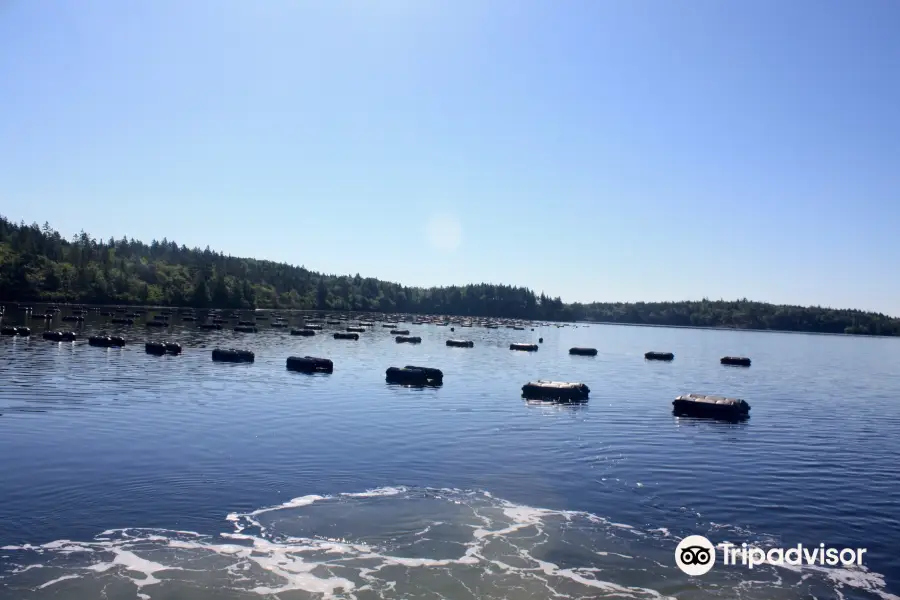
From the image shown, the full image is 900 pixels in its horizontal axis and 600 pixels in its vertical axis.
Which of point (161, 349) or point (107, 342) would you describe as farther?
point (107, 342)

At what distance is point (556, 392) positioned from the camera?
87750 mm

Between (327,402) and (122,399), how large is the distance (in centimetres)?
2304

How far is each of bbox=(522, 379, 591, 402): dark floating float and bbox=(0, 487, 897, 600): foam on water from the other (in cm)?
5205

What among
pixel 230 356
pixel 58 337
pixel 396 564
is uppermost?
pixel 58 337

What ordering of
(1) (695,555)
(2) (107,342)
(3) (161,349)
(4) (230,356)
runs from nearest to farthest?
1. (1) (695,555)
2. (4) (230,356)
3. (3) (161,349)
4. (2) (107,342)

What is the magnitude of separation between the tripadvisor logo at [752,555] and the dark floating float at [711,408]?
150 feet

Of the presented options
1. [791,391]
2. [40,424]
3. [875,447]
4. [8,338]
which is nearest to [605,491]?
[875,447]

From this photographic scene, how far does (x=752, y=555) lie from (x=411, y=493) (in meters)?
19.1

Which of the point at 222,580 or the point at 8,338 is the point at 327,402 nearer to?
the point at 222,580

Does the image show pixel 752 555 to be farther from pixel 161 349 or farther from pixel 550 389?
pixel 161 349

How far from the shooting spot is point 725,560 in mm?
30594

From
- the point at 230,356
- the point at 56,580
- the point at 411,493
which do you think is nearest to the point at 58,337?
the point at 230,356

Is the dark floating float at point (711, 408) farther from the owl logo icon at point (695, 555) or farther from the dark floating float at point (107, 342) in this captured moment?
the dark floating float at point (107, 342)

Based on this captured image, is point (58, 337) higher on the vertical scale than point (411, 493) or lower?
higher
